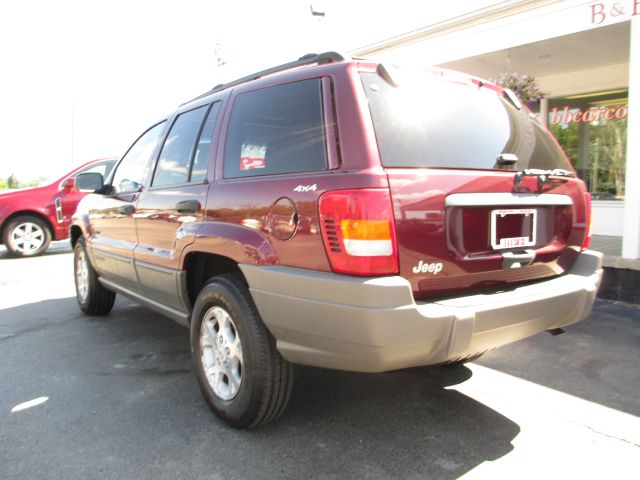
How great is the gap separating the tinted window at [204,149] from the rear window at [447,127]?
1.17 m

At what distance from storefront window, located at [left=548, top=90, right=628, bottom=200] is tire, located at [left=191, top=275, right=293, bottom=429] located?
851cm

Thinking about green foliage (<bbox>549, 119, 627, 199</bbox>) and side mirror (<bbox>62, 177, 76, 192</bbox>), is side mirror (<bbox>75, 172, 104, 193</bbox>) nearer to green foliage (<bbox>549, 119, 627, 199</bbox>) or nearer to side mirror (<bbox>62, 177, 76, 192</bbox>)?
side mirror (<bbox>62, 177, 76, 192</bbox>)

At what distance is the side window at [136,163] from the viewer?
160 inches

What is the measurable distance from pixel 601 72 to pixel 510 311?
836 cm

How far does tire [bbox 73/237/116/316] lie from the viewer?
16.6 feet

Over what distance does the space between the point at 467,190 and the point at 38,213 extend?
370 inches

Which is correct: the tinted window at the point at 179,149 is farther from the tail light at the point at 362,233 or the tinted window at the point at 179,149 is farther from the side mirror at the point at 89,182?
the tail light at the point at 362,233

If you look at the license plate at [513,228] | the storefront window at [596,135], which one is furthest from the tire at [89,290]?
the storefront window at [596,135]

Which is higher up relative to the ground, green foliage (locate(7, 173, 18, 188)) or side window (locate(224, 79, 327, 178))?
green foliage (locate(7, 173, 18, 188))

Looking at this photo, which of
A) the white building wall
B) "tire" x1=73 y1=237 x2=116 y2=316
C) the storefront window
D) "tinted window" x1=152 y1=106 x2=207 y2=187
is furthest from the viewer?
the storefront window

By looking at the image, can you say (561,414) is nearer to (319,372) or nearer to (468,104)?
(319,372)

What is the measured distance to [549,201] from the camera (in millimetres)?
2783

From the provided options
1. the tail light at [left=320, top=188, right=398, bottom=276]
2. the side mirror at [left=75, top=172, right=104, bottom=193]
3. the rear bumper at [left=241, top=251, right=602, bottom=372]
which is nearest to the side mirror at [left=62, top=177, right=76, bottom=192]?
the side mirror at [left=75, top=172, right=104, bottom=193]

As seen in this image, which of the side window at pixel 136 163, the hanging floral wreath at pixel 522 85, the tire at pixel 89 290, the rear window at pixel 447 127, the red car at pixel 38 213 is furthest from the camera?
the red car at pixel 38 213
